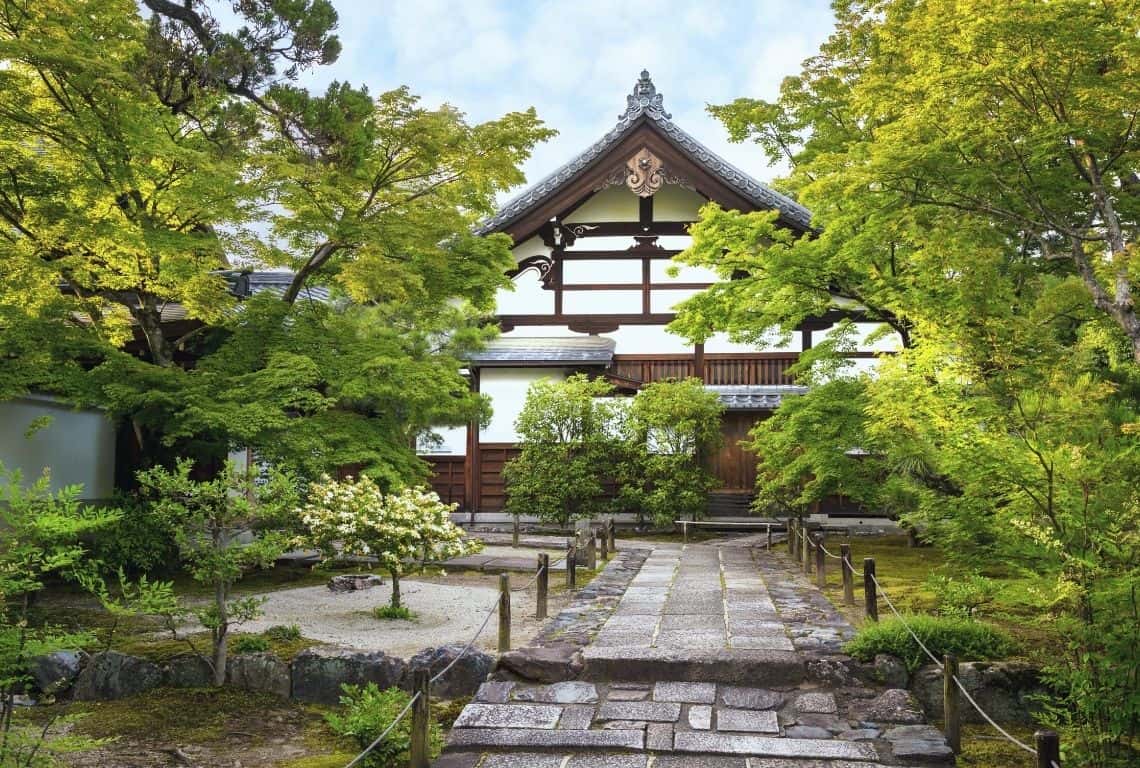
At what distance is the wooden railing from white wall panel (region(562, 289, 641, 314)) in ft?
3.66

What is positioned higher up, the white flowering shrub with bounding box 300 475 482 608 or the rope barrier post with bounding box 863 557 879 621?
the white flowering shrub with bounding box 300 475 482 608

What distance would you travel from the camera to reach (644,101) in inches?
844

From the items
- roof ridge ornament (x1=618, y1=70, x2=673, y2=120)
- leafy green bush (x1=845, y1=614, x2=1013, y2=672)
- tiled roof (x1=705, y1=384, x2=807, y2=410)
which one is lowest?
leafy green bush (x1=845, y1=614, x2=1013, y2=672)

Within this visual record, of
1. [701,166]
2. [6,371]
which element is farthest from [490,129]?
[701,166]

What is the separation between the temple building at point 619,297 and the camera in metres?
20.9

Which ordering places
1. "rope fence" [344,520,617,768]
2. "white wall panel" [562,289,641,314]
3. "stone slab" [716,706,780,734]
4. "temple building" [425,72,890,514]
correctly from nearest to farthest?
"rope fence" [344,520,617,768]
"stone slab" [716,706,780,734]
"temple building" [425,72,890,514]
"white wall panel" [562,289,641,314]

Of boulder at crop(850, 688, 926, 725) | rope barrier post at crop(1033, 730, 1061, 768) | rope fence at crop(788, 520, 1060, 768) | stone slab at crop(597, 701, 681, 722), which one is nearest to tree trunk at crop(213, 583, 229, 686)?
stone slab at crop(597, 701, 681, 722)

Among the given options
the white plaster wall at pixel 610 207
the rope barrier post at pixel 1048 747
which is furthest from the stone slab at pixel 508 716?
the white plaster wall at pixel 610 207

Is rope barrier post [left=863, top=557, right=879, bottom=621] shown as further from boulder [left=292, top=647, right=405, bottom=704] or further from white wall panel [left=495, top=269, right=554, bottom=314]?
white wall panel [left=495, top=269, right=554, bottom=314]

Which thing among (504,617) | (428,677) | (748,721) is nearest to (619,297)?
(504,617)

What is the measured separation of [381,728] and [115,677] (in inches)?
121

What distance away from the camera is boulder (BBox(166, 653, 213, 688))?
26.1ft

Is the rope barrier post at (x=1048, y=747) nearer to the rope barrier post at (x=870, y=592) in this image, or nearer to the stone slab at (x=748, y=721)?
the stone slab at (x=748, y=721)

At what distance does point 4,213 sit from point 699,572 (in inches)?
408
